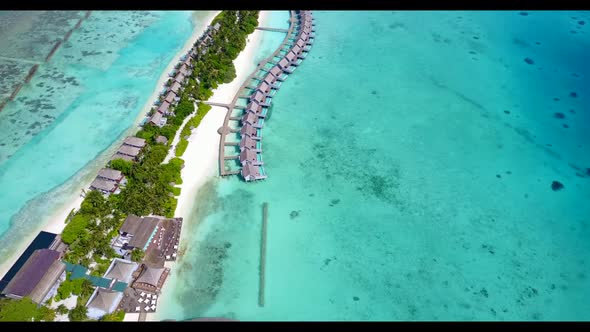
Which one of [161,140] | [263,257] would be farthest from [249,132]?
[263,257]

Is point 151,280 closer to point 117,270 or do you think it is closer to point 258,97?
point 117,270

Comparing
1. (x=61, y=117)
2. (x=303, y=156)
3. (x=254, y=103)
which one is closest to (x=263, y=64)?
(x=254, y=103)

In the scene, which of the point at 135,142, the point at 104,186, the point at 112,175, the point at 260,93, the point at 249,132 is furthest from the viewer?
the point at 260,93

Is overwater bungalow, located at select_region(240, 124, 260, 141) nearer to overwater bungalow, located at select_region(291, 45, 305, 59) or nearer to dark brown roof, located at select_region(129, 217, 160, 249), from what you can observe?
dark brown roof, located at select_region(129, 217, 160, 249)

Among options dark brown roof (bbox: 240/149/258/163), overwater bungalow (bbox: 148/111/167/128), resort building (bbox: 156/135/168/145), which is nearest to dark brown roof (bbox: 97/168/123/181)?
resort building (bbox: 156/135/168/145)

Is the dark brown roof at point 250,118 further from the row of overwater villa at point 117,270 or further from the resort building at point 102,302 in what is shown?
the resort building at point 102,302

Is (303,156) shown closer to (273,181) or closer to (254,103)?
(273,181)
